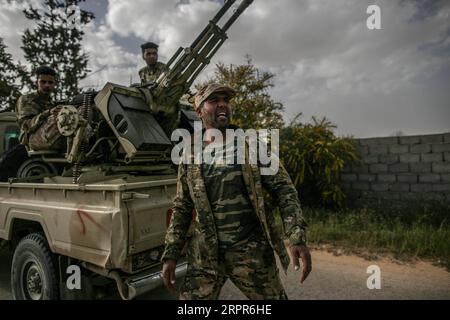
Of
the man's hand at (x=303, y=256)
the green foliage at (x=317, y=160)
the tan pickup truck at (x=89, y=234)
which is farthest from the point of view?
the green foliage at (x=317, y=160)

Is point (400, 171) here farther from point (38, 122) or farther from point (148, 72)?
point (38, 122)

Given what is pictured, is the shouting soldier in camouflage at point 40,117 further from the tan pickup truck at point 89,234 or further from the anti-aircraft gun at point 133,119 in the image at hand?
the tan pickup truck at point 89,234

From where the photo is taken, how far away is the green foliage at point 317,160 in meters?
6.21

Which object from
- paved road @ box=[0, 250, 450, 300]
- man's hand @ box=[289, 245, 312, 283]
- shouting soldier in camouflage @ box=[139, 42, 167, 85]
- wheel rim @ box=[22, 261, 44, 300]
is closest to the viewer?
man's hand @ box=[289, 245, 312, 283]

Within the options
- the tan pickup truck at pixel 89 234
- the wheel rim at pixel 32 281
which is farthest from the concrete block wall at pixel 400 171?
the wheel rim at pixel 32 281

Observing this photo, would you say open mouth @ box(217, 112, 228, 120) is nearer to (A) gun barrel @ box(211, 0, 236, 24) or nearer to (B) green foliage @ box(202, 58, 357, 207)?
(A) gun barrel @ box(211, 0, 236, 24)

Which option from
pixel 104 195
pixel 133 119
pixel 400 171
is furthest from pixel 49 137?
pixel 400 171

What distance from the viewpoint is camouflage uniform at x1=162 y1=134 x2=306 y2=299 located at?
5.64ft

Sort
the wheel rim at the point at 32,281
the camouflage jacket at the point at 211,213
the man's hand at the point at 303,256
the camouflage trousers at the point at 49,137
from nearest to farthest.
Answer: the man's hand at the point at 303,256 < the camouflage jacket at the point at 211,213 < the wheel rim at the point at 32,281 < the camouflage trousers at the point at 49,137

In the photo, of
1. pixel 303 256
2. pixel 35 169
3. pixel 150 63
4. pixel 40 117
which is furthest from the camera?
pixel 150 63

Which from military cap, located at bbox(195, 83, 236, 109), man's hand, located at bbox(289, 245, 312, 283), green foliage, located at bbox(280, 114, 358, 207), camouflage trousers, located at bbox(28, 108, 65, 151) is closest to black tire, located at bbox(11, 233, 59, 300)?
camouflage trousers, located at bbox(28, 108, 65, 151)

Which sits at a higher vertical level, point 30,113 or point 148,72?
point 148,72

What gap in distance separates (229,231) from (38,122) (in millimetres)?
2802

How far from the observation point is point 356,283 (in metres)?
3.29
